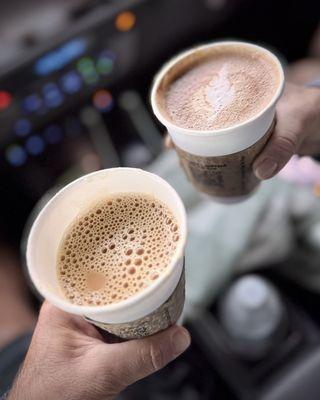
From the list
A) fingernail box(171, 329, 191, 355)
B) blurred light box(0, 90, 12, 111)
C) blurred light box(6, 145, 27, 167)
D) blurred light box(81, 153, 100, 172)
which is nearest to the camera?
Result: fingernail box(171, 329, 191, 355)

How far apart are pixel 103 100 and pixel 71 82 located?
0.14 meters

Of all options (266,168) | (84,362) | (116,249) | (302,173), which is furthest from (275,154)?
(302,173)

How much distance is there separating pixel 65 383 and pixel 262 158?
41 cm

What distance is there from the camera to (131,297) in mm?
551

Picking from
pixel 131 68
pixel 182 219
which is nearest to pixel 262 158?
pixel 182 219

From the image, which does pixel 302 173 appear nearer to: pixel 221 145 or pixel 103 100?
pixel 103 100

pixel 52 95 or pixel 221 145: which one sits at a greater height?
pixel 221 145

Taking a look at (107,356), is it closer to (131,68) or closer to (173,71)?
(173,71)

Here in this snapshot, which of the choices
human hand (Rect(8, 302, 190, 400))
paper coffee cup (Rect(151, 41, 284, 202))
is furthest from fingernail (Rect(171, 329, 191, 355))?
paper coffee cup (Rect(151, 41, 284, 202))

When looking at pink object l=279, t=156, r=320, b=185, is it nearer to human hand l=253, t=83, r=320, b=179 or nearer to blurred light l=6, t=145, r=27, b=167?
human hand l=253, t=83, r=320, b=179

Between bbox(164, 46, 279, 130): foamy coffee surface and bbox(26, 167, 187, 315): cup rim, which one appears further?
bbox(164, 46, 279, 130): foamy coffee surface

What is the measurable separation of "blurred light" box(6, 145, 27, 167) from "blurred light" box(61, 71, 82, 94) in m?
0.18

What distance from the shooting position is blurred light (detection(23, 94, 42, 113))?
114 cm

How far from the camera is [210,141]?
2.20 ft
